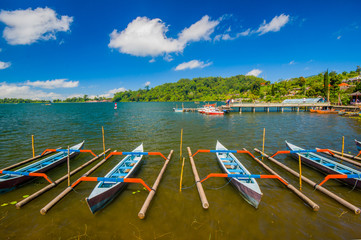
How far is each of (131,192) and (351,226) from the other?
1152cm

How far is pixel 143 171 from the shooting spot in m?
12.7

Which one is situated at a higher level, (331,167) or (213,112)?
(213,112)

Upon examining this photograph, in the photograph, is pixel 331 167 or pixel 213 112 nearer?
pixel 331 167

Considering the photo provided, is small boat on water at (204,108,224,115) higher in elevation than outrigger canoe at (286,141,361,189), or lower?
higher

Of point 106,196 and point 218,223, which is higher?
point 106,196

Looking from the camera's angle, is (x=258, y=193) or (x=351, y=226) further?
(x=258, y=193)

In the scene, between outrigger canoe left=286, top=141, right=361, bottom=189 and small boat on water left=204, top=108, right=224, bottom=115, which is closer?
outrigger canoe left=286, top=141, right=361, bottom=189

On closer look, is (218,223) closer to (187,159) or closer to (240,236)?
(240,236)

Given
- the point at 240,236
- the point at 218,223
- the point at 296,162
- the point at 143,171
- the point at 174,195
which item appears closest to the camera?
the point at 240,236

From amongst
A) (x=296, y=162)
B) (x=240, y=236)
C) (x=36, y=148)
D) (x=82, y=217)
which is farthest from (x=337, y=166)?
(x=36, y=148)

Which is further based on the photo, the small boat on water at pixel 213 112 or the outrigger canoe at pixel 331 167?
the small boat on water at pixel 213 112

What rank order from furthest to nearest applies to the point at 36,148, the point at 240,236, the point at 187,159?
1. the point at 36,148
2. the point at 187,159
3. the point at 240,236

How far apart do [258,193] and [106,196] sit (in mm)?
7950

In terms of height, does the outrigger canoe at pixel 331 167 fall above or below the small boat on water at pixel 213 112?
below
